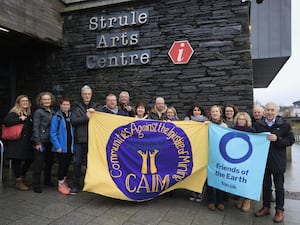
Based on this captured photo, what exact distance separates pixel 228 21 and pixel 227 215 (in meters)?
3.74

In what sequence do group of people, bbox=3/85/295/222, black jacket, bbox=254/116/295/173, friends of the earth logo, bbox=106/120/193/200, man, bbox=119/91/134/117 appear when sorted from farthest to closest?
man, bbox=119/91/134/117 → group of people, bbox=3/85/295/222 → friends of the earth logo, bbox=106/120/193/200 → black jacket, bbox=254/116/295/173

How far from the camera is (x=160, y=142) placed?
3721 mm

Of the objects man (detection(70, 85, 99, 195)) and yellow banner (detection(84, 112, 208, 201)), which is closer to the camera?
yellow banner (detection(84, 112, 208, 201))

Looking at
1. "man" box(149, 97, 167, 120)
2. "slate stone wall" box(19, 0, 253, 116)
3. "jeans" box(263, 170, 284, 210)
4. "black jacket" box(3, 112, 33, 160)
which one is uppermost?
"slate stone wall" box(19, 0, 253, 116)

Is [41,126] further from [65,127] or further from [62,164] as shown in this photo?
[62,164]

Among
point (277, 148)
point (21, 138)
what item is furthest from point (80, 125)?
point (277, 148)

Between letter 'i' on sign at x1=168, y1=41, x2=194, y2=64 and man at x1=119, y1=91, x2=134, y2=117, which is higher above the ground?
letter 'i' on sign at x1=168, y1=41, x2=194, y2=64

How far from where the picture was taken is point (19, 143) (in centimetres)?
419

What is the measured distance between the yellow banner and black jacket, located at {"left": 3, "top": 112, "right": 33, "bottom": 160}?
1219mm

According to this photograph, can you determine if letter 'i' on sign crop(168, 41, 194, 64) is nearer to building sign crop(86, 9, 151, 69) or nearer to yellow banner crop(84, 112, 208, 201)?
building sign crop(86, 9, 151, 69)

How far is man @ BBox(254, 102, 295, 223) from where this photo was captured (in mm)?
3248

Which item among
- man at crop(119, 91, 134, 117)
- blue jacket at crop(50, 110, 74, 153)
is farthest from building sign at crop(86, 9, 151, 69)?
blue jacket at crop(50, 110, 74, 153)

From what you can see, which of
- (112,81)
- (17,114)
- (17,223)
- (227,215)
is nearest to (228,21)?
(112,81)

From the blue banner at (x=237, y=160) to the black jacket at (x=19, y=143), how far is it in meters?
2.93
